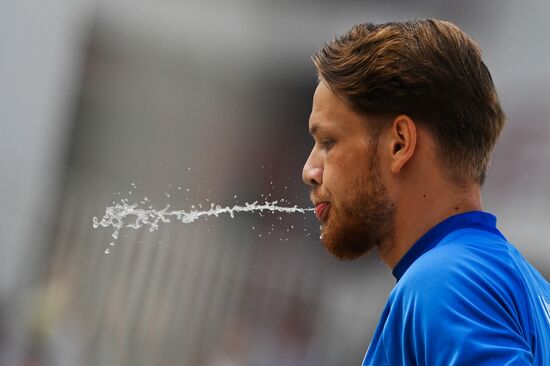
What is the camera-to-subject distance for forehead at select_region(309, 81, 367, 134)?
1.85m

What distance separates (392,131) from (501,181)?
7.07 meters

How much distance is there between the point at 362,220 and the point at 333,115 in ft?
0.68

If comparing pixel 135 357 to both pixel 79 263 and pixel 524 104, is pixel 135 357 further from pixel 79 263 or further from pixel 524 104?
pixel 524 104

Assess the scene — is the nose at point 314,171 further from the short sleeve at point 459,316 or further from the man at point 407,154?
the short sleeve at point 459,316

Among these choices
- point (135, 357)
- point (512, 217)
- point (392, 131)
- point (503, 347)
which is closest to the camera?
point (503, 347)

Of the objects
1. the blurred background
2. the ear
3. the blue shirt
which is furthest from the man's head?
the blurred background

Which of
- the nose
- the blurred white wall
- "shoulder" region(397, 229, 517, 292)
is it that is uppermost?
the blurred white wall

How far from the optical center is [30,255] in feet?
29.0

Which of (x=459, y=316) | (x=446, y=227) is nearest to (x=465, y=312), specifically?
(x=459, y=316)

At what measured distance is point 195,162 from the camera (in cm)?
935

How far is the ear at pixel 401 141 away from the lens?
177cm

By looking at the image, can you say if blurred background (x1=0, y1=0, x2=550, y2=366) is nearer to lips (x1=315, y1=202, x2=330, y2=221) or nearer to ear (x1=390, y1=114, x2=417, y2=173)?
lips (x1=315, y1=202, x2=330, y2=221)

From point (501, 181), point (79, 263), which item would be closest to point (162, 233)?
point (79, 263)

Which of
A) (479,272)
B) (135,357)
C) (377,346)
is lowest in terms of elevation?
(135,357)
